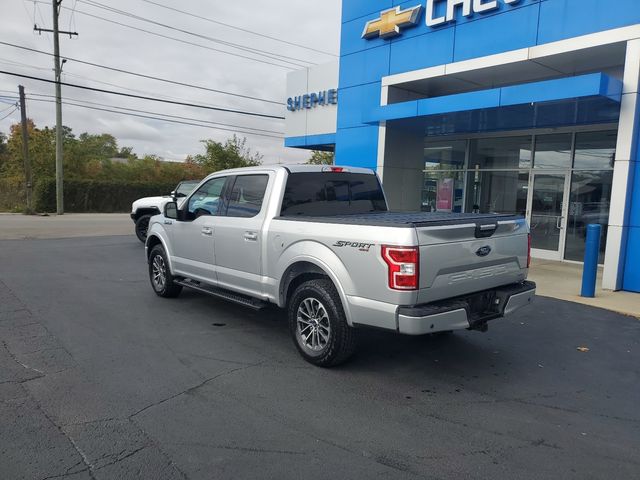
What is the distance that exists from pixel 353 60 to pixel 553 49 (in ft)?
18.6

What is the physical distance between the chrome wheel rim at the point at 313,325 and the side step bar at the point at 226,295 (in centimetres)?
75

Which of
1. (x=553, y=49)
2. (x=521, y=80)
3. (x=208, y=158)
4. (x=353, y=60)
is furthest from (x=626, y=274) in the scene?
(x=208, y=158)

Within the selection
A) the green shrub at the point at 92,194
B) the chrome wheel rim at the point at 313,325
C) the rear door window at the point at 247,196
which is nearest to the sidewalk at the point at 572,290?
the chrome wheel rim at the point at 313,325

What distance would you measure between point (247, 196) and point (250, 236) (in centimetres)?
56

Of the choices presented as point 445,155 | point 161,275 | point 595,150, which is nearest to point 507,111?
point 595,150

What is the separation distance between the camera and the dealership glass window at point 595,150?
1123 cm

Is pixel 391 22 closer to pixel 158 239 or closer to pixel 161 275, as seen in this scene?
pixel 158 239

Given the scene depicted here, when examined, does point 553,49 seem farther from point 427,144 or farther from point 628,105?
point 427,144

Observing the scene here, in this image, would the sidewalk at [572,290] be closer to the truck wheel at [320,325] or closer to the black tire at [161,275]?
the truck wheel at [320,325]

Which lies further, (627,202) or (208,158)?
(208,158)

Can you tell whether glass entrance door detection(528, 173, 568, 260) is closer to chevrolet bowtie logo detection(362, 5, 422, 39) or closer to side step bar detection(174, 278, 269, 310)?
chevrolet bowtie logo detection(362, 5, 422, 39)

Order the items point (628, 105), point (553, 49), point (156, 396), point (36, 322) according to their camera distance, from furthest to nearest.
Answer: point (553, 49), point (628, 105), point (36, 322), point (156, 396)

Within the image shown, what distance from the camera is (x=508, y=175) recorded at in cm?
1340

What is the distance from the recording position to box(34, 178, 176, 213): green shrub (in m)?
30.1
